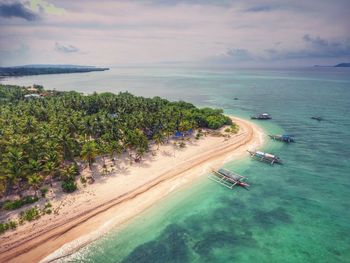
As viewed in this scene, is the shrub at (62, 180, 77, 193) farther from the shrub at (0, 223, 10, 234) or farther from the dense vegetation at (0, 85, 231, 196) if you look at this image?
the shrub at (0, 223, 10, 234)

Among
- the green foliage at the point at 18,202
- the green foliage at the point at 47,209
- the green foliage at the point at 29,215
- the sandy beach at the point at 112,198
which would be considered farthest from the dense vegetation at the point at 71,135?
the green foliage at the point at 29,215

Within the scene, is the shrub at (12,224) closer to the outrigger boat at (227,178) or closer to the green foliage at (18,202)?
the green foliage at (18,202)

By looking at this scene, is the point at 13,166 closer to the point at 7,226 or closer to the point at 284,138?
the point at 7,226

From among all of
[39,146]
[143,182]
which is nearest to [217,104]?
[143,182]

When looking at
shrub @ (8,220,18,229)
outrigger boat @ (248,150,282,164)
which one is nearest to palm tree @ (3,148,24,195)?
shrub @ (8,220,18,229)

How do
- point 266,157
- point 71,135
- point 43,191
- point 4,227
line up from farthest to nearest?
point 266,157 → point 71,135 → point 43,191 → point 4,227

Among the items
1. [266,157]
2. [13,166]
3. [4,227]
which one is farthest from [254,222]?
[13,166]
